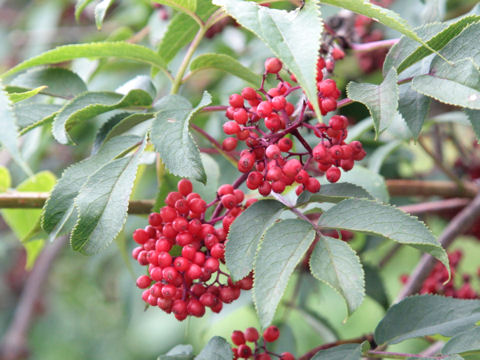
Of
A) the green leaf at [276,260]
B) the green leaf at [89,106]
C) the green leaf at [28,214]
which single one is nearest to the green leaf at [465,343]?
the green leaf at [276,260]

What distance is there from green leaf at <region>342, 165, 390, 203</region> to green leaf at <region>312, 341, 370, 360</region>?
35 cm

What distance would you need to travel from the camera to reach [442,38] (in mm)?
784

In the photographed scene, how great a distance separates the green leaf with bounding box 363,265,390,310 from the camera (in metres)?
1.54

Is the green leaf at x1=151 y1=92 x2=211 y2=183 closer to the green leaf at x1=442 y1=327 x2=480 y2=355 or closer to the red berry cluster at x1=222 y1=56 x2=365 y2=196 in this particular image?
the red berry cluster at x1=222 y1=56 x2=365 y2=196

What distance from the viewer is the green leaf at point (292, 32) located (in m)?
0.64

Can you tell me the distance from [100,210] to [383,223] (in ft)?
1.25

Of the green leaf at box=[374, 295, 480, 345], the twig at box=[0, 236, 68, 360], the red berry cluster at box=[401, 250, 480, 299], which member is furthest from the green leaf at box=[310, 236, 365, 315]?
the twig at box=[0, 236, 68, 360]

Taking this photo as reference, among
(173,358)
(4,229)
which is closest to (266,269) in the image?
(173,358)

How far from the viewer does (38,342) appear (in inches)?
144

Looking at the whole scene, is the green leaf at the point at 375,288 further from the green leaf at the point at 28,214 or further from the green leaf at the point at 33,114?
the green leaf at the point at 33,114

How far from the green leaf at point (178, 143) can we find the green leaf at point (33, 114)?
7.9 inches

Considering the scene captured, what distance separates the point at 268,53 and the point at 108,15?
1.20 m

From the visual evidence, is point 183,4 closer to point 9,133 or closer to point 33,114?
point 33,114

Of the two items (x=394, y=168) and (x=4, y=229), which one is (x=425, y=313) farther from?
(x=4, y=229)
